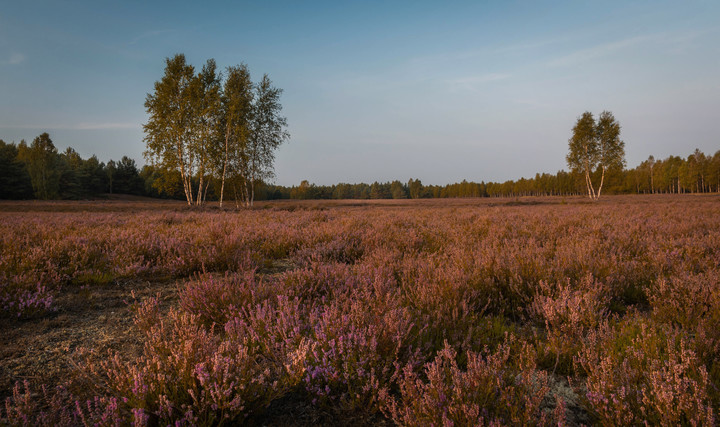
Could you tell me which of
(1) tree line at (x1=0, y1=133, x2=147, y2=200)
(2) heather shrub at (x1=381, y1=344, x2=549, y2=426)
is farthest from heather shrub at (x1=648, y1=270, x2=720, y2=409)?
(1) tree line at (x1=0, y1=133, x2=147, y2=200)

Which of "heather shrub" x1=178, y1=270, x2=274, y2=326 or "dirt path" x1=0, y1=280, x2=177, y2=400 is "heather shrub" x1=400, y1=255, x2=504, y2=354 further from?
"dirt path" x1=0, y1=280, x2=177, y2=400

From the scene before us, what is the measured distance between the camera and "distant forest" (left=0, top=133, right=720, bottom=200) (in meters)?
47.9

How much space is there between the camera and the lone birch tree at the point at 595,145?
121 feet

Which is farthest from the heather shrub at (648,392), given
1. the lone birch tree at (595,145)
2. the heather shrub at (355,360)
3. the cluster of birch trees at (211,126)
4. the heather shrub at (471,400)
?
the lone birch tree at (595,145)

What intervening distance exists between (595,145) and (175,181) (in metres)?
46.2

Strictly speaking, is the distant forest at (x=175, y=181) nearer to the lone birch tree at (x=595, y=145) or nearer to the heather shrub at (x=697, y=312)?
the heather shrub at (x=697, y=312)

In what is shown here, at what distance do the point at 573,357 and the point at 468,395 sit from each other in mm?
967

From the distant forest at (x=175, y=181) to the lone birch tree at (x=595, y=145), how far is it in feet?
124

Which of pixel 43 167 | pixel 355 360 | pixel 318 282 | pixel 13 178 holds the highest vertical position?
pixel 43 167

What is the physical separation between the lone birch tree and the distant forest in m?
37.9

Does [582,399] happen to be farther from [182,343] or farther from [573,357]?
[182,343]

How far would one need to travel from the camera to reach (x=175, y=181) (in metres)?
23.0

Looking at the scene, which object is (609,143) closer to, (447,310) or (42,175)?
(447,310)

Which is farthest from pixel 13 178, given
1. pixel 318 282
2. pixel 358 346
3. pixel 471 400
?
pixel 471 400
